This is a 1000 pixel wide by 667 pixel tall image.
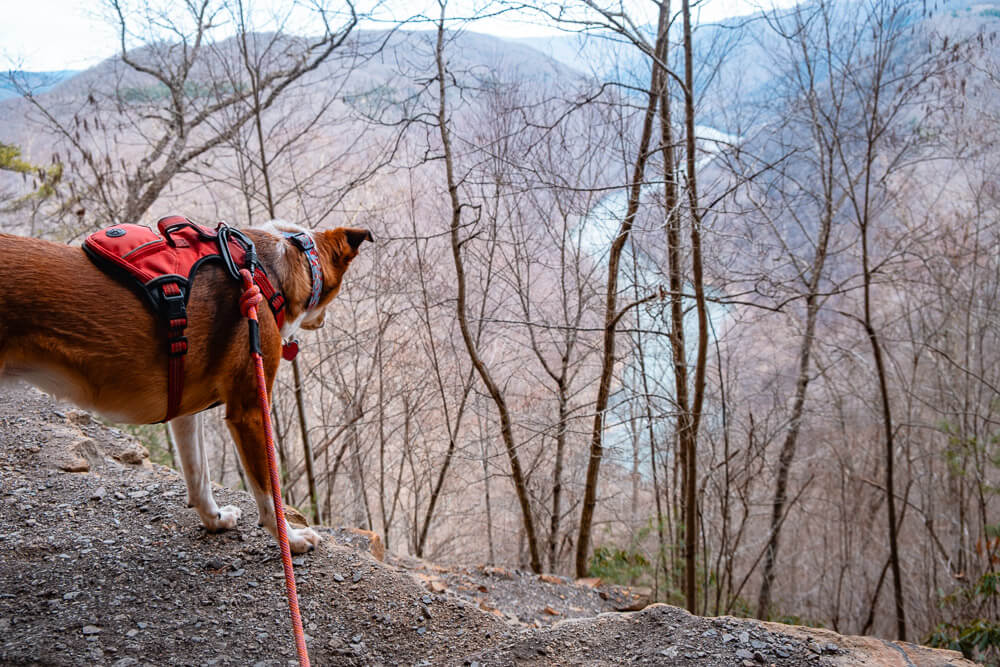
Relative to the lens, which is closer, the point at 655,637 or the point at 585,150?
the point at 655,637

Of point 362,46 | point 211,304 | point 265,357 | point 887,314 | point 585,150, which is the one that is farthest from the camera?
point 887,314

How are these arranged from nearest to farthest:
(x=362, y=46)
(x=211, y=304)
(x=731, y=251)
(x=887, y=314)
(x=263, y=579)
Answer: (x=211, y=304)
(x=263, y=579)
(x=731, y=251)
(x=362, y=46)
(x=887, y=314)

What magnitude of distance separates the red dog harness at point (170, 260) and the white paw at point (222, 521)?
718mm

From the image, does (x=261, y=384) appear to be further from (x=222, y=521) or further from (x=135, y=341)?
(x=222, y=521)

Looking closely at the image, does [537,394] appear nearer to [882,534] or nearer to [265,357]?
[265,357]

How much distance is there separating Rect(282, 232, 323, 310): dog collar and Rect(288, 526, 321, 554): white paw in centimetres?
100

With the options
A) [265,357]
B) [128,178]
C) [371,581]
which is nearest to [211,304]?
[265,357]

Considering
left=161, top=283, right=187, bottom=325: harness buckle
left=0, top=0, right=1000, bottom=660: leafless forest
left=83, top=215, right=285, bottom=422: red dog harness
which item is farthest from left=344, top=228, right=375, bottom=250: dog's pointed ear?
left=0, top=0, right=1000, bottom=660: leafless forest

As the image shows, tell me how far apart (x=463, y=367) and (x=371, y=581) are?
195 inches

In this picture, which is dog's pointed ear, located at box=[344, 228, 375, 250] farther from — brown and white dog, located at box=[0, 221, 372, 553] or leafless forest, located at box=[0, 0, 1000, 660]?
leafless forest, located at box=[0, 0, 1000, 660]

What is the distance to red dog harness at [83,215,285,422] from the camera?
2.07 metres

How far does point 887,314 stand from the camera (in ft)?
33.4

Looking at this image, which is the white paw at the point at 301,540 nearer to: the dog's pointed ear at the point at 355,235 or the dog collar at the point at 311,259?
the dog collar at the point at 311,259

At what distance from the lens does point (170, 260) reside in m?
2.17
